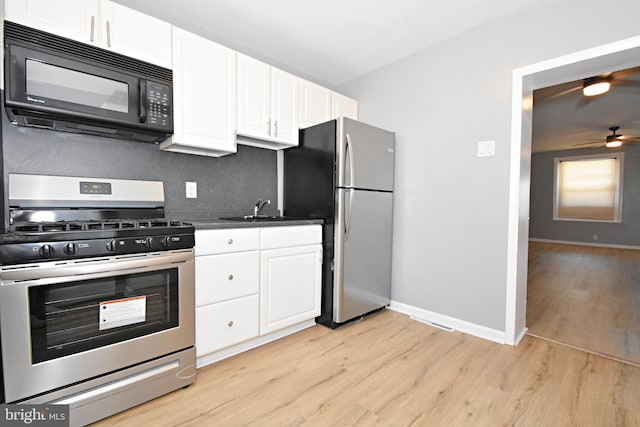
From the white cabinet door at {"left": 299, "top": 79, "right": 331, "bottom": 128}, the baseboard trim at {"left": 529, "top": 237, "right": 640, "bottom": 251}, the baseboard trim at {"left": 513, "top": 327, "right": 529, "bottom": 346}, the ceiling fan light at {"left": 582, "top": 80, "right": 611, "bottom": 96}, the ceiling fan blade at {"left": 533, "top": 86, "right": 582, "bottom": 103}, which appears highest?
the ceiling fan blade at {"left": 533, "top": 86, "right": 582, "bottom": 103}

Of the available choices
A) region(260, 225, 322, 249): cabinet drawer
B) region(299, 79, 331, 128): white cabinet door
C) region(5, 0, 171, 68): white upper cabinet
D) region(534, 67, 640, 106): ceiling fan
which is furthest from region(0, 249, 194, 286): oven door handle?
region(534, 67, 640, 106): ceiling fan

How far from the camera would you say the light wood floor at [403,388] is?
1.41 m

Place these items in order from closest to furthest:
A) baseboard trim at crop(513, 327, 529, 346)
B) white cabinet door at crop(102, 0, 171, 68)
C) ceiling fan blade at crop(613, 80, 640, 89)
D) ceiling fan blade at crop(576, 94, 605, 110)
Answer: white cabinet door at crop(102, 0, 171, 68) → baseboard trim at crop(513, 327, 529, 346) → ceiling fan blade at crop(613, 80, 640, 89) → ceiling fan blade at crop(576, 94, 605, 110)

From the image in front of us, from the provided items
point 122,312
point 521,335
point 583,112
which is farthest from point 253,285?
point 583,112

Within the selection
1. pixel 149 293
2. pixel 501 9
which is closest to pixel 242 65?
pixel 149 293

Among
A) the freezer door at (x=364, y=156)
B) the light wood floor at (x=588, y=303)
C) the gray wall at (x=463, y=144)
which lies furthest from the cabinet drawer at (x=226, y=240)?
the light wood floor at (x=588, y=303)

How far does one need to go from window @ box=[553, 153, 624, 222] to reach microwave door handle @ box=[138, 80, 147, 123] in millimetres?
9479

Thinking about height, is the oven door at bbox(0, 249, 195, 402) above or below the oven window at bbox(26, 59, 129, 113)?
below

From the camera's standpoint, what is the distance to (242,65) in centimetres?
220

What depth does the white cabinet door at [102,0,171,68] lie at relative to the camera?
164 centimetres

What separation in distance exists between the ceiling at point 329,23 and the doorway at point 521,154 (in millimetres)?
472

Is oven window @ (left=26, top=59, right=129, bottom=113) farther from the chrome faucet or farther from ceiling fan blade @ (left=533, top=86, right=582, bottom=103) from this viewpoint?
ceiling fan blade @ (left=533, top=86, right=582, bottom=103)

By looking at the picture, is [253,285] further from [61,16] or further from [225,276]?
[61,16]

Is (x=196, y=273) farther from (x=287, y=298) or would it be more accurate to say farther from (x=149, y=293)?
(x=287, y=298)
